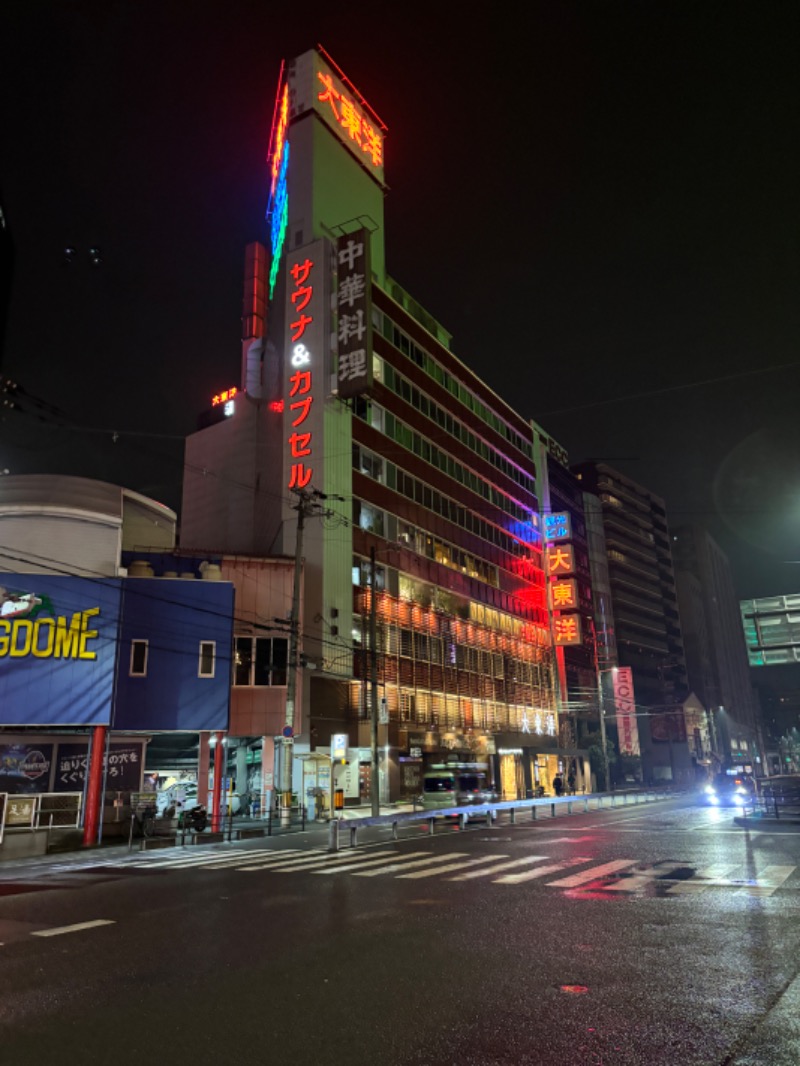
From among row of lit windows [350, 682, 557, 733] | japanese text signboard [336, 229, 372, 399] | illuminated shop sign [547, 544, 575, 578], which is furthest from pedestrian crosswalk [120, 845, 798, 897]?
illuminated shop sign [547, 544, 575, 578]

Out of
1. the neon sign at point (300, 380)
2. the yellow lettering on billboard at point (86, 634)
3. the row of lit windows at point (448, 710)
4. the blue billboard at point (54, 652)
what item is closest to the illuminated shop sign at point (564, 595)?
the row of lit windows at point (448, 710)

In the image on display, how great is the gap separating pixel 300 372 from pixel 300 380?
0.68 metres

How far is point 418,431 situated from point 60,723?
34.2 meters

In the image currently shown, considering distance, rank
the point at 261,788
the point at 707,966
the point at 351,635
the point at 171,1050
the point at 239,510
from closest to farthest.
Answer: the point at 171,1050
the point at 707,966
the point at 261,788
the point at 351,635
the point at 239,510

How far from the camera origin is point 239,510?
172 ft

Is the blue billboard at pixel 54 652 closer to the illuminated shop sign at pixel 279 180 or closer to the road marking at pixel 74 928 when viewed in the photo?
the road marking at pixel 74 928

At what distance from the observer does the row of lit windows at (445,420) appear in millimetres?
50438

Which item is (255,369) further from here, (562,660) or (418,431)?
(562,660)

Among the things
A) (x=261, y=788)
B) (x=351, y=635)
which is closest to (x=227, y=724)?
(x=261, y=788)

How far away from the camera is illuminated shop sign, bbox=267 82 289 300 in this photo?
54594 mm

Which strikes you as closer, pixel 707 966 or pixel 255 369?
pixel 707 966

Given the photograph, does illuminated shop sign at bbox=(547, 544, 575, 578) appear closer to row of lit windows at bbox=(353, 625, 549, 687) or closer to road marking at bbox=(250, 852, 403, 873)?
row of lit windows at bbox=(353, 625, 549, 687)

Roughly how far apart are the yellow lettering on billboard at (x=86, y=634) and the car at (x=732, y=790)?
32281mm

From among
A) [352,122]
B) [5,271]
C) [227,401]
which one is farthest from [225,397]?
[5,271]
